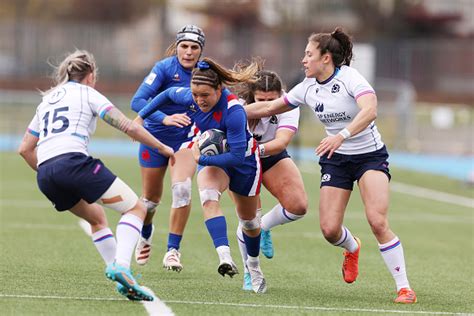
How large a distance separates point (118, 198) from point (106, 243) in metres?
0.55

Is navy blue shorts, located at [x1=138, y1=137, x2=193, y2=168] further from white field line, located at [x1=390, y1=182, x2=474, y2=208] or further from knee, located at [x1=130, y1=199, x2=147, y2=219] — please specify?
white field line, located at [x1=390, y1=182, x2=474, y2=208]

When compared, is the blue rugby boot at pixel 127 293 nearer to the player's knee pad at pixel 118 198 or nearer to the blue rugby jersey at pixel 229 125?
the player's knee pad at pixel 118 198

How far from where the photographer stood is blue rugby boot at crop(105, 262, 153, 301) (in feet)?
26.3

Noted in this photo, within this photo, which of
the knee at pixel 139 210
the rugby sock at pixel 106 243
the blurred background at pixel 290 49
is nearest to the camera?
the knee at pixel 139 210

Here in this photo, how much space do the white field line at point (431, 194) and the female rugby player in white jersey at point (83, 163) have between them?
12.8 meters

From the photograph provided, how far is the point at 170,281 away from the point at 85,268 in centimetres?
107

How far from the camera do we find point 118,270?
802 centimetres

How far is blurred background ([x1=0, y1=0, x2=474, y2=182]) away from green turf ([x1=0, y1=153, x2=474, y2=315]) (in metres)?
7.30

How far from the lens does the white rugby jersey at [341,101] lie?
368 inches

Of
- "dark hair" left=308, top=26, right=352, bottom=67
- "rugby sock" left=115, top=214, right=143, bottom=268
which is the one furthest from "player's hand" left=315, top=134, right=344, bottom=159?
"rugby sock" left=115, top=214, right=143, bottom=268

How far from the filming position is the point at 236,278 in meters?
10.6

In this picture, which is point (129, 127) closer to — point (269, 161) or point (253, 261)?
point (253, 261)

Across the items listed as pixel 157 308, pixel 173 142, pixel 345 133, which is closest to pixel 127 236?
pixel 157 308

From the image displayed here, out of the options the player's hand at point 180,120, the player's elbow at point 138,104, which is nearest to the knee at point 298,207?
the player's hand at point 180,120
